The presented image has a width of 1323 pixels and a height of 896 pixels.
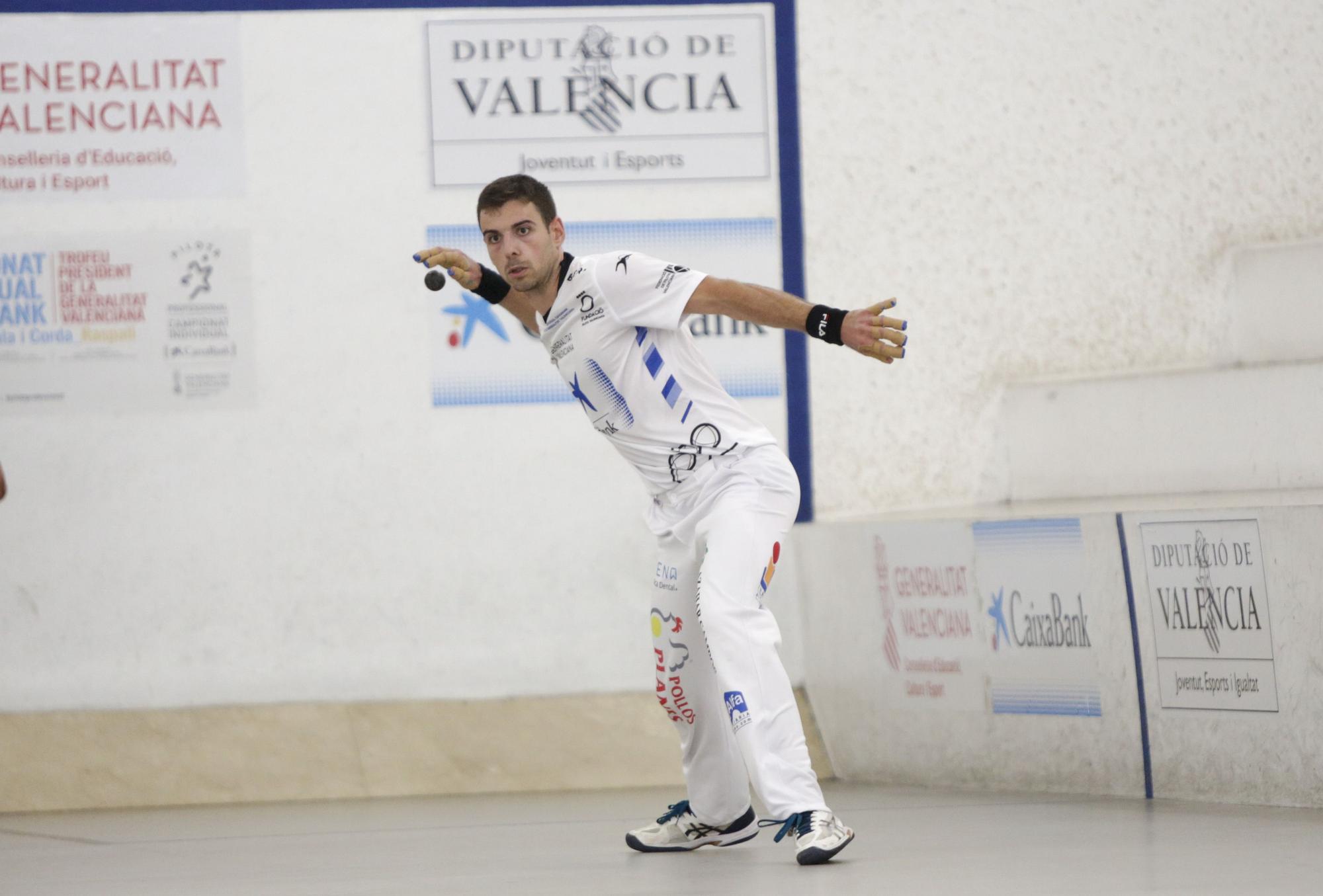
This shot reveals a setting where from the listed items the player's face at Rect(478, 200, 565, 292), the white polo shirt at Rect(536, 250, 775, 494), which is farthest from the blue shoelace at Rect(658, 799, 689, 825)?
the player's face at Rect(478, 200, 565, 292)

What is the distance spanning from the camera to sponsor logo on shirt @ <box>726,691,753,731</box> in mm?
4332

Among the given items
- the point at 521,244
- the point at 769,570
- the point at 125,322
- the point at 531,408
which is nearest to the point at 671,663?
the point at 769,570

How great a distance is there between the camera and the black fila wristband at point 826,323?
14.1 ft

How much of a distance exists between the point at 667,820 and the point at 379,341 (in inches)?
116

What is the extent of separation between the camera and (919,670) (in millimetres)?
6418

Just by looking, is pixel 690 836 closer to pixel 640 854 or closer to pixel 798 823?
pixel 640 854

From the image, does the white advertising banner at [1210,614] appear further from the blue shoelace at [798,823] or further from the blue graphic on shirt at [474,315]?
the blue graphic on shirt at [474,315]

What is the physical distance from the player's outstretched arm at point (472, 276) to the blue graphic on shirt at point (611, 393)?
0.39 metres

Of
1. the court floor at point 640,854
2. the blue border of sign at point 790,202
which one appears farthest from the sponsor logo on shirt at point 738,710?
the blue border of sign at point 790,202

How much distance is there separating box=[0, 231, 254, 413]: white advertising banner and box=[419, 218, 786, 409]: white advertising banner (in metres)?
0.85

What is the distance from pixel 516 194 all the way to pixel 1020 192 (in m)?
3.42

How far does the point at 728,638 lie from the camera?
14.4 ft

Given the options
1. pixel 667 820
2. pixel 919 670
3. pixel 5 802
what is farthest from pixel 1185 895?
pixel 5 802

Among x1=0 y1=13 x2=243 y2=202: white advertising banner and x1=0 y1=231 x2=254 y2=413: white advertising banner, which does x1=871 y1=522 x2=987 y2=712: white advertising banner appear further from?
x1=0 y1=13 x2=243 y2=202: white advertising banner
